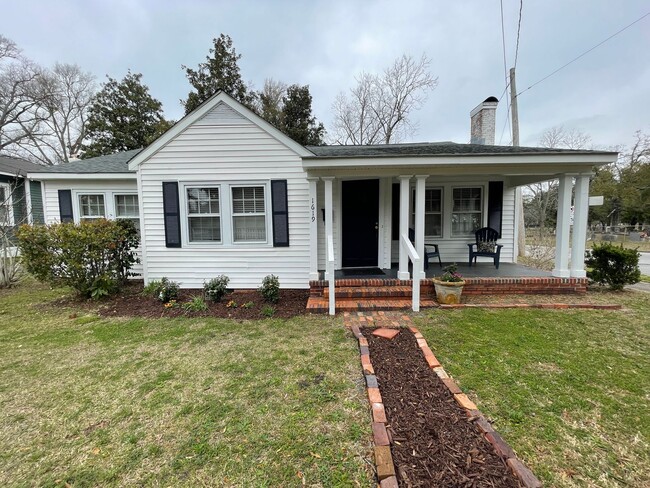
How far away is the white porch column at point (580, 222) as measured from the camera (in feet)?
17.6

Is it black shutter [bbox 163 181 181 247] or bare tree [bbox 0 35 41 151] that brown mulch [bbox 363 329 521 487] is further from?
bare tree [bbox 0 35 41 151]

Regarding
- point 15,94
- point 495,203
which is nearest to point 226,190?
Result: point 495,203

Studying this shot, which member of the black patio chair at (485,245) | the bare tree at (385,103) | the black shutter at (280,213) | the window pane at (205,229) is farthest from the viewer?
the bare tree at (385,103)

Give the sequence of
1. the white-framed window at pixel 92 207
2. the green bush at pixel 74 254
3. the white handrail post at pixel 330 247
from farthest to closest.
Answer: the white-framed window at pixel 92 207, the green bush at pixel 74 254, the white handrail post at pixel 330 247

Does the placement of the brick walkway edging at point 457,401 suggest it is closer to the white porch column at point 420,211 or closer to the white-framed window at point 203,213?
the white porch column at point 420,211

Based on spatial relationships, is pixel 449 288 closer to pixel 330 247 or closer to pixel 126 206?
pixel 330 247

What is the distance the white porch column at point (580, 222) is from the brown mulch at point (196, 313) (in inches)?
205

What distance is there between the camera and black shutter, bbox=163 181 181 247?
20.2 ft

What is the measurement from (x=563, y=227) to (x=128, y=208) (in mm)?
9611

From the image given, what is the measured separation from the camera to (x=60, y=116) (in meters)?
21.8

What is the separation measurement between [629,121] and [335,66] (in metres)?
29.8

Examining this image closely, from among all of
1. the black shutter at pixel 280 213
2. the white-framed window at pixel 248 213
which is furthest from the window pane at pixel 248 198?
the black shutter at pixel 280 213

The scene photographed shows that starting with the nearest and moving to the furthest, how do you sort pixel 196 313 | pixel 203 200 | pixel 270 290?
pixel 196 313 → pixel 270 290 → pixel 203 200

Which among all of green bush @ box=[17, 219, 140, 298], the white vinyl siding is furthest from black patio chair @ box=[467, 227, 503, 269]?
green bush @ box=[17, 219, 140, 298]
